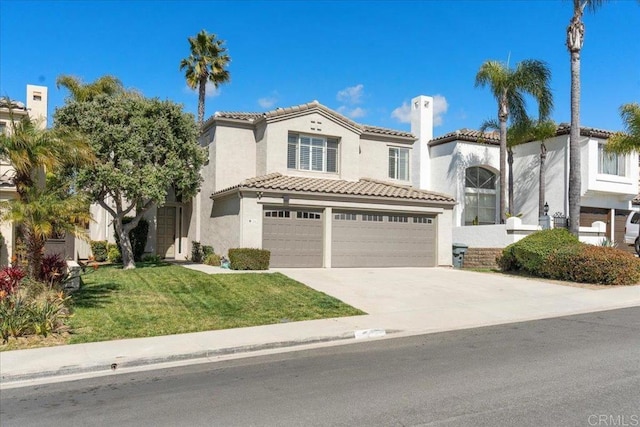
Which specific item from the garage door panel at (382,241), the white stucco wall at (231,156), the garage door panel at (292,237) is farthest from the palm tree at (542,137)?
the white stucco wall at (231,156)

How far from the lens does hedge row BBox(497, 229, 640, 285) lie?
16.4m

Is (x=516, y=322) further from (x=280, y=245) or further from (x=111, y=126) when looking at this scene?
(x=111, y=126)

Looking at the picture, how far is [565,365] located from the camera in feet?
23.4

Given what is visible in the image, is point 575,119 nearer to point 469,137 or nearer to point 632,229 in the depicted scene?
point 632,229

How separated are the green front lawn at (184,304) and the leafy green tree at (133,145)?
3028 millimetres

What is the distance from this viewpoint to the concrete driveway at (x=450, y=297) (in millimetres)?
11570

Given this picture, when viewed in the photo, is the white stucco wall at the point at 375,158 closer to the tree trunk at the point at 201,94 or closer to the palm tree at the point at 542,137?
the palm tree at the point at 542,137

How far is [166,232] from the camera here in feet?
81.6

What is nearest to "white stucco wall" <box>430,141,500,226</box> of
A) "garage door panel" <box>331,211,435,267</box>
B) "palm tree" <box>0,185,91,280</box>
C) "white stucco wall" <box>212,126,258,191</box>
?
"garage door panel" <box>331,211,435,267</box>

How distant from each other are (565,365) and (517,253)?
495 inches

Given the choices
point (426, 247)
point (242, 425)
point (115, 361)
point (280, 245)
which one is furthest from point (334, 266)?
point (242, 425)

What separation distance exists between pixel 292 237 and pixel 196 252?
5516 millimetres

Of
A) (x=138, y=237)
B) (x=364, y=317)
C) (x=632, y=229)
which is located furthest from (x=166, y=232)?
(x=632, y=229)

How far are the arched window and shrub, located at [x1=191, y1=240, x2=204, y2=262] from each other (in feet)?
49.3
